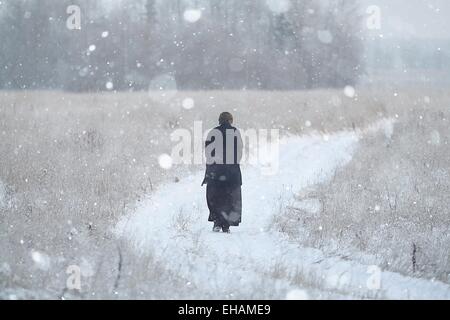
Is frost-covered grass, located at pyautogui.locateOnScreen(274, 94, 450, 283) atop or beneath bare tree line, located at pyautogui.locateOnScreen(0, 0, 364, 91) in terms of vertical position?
beneath

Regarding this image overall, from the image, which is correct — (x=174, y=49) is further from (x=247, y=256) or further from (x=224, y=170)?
(x=247, y=256)

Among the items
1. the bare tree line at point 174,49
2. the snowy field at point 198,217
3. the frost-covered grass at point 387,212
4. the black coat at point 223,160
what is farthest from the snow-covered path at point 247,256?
the bare tree line at point 174,49

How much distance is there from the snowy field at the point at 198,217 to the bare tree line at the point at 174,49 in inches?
754

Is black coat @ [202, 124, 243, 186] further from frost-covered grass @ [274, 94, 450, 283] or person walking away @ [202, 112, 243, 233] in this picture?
frost-covered grass @ [274, 94, 450, 283]

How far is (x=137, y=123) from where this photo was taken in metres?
14.4

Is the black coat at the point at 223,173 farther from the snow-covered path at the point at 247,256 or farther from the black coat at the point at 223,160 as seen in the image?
the snow-covered path at the point at 247,256

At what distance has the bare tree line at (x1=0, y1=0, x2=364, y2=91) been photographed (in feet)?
112

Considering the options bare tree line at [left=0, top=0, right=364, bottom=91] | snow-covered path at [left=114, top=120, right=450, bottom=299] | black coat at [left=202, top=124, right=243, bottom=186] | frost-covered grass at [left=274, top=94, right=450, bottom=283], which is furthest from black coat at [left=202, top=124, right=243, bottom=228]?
bare tree line at [left=0, top=0, right=364, bottom=91]

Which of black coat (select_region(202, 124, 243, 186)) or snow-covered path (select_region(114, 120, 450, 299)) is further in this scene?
black coat (select_region(202, 124, 243, 186))

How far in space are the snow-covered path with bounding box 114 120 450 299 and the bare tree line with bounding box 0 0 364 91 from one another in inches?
896

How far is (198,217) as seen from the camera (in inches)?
302

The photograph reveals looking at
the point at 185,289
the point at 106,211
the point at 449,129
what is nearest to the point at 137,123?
the point at 106,211

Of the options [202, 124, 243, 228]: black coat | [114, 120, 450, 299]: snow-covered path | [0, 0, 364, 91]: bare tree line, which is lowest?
[114, 120, 450, 299]: snow-covered path
